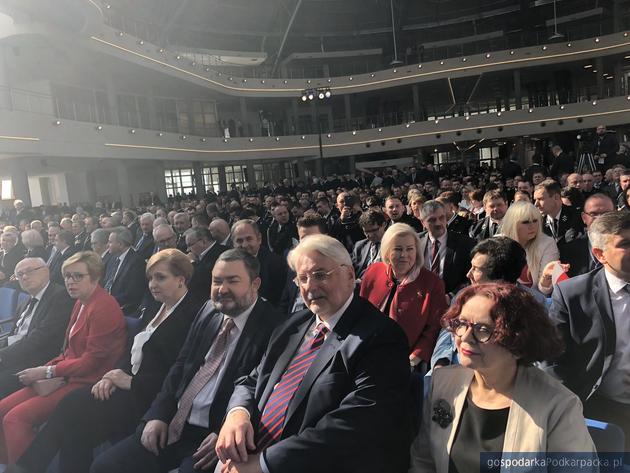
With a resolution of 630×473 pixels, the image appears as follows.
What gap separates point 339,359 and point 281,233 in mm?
5784

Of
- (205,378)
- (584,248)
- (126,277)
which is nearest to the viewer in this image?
(205,378)

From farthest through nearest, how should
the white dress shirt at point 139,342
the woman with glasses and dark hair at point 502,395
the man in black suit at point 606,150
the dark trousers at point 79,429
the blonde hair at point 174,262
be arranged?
the man in black suit at point 606,150 → the blonde hair at point 174,262 → the white dress shirt at point 139,342 → the dark trousers at point 79,429 → the woman with glasses and dark hair at point 502,395

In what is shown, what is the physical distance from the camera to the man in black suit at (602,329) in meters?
2.34

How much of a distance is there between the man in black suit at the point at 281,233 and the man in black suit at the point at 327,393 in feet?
16.2

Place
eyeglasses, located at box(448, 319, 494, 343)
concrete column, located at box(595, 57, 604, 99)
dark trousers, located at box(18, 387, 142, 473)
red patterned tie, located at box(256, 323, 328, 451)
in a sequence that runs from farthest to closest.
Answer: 1. concrete column, located at box(595, 57, 604, 99)
2. dark trousers, located at box(18, 387, 142, 473)
3. red patterned tie, located at box(256, 323, 328, 451)
4. eyeglasses, located at box(448, 319, 494, 343)

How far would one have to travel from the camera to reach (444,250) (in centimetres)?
449

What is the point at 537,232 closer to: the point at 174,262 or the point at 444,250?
the point at 444,250

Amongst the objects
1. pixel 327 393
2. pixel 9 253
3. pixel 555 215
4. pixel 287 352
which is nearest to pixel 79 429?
pixel 287 352

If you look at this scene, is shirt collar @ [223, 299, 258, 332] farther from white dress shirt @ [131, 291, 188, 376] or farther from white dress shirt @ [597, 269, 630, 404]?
white dress shirt @ [597, 269, 630, 404]

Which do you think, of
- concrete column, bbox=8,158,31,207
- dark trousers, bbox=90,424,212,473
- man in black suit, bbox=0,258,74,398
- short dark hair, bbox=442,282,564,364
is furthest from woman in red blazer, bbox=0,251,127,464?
concrete column, bbox=8,158,31,207

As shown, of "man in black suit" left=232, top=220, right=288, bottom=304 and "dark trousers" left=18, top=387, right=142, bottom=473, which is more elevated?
"man in black suit" left=232, top=220, right=288, bottom=304

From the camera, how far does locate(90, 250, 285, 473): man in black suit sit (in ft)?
8.95

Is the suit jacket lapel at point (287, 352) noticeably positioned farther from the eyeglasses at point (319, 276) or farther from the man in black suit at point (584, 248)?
the man in black suit at point (584, 248)

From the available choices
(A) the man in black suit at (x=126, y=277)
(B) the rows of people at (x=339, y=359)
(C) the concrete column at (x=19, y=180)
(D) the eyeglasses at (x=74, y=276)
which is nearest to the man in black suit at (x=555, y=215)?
(B) the rows of people at (x=339, y=359)
